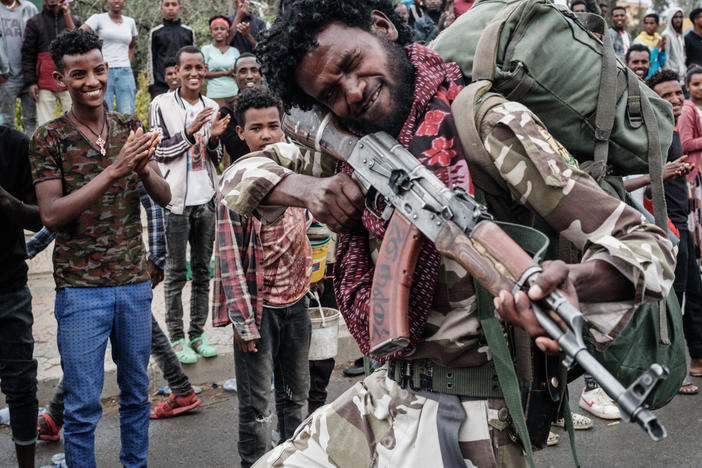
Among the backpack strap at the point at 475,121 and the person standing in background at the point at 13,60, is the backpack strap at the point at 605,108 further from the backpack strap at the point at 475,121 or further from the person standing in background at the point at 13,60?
the person standing in background at the point at 13,60

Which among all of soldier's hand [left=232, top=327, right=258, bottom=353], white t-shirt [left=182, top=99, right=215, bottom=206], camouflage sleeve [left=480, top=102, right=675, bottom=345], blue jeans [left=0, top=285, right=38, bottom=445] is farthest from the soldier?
white t-shirt [left=182, top=99, right=215, bottom=206]

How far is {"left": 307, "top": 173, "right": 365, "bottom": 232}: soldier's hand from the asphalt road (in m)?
2.53

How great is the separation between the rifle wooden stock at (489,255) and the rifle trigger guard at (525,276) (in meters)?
0.01

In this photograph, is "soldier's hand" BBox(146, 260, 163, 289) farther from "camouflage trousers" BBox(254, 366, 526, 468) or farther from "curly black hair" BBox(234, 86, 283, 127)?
"camouflage trousers" BBox(254, 366, 526, 468)

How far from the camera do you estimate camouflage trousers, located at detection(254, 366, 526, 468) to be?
6.38 ft

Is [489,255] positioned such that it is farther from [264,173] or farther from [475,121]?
[264,173]

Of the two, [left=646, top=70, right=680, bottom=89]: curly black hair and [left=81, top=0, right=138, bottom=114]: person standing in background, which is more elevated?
[left=646, top=70, right=680, bottom=89]: curly black hair

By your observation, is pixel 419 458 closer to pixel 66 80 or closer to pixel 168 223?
pixel 66 80

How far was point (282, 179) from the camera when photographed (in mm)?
2236

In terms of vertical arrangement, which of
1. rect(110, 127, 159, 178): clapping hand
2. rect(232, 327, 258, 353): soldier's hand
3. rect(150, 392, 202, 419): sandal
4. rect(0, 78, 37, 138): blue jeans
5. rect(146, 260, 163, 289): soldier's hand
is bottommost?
rect(150, 392, 202, 419): sandal

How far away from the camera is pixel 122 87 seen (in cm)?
855

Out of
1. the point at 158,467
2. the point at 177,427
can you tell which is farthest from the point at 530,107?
the point at 177,427

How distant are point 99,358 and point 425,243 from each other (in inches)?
90.7

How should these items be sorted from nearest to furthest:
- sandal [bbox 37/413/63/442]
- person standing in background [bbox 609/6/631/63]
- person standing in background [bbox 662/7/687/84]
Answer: sandal [bbox 37/413/63/442]
person standing in background [bbox 609/6/631/63]
person standing in background [bbox 662/7/687/84]
